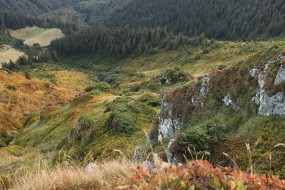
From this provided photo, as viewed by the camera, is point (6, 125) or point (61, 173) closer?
point (61, 173)

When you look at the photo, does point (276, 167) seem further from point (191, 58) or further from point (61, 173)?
point (191, 58)

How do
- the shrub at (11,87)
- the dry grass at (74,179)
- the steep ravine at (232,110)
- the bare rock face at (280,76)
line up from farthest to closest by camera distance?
the shrub at (11,87)
the bare rock face at (280,76)
the steep ravine at (232,110)
the dry grass at (74,179)

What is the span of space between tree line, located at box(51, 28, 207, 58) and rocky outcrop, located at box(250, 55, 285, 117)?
124046 mm

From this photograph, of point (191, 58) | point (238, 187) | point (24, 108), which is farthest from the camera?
point (191, 58)

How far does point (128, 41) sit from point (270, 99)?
161 meters

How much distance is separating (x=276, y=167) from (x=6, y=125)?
181 feet

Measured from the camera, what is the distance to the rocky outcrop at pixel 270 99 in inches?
384

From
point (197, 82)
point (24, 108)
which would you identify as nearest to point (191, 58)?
point (24, 108)

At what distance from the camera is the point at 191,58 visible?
117000 millimetres

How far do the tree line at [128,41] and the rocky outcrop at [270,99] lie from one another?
407 ft

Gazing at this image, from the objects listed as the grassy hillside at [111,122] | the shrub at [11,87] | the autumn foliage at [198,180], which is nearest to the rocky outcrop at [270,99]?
the grassy hillside at [111,122]

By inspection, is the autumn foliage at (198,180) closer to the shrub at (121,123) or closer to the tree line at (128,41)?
the shrub at (121,123)

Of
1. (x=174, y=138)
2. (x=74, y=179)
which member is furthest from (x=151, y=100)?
(x=74, y=179)

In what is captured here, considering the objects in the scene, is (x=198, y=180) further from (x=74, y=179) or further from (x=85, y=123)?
(x=85, y=123)
